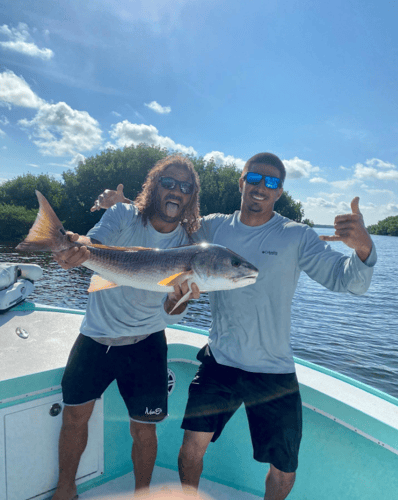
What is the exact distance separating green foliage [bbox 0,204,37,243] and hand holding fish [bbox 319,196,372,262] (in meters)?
41.6

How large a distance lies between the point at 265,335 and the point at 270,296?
0.97ft

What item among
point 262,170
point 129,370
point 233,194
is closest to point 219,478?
point 129,370

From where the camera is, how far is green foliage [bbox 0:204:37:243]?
132ft

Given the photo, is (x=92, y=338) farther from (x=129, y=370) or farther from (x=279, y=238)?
(x=279, y=238)

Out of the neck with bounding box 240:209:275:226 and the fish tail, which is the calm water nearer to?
the neck with bounding box 240:209:275:226

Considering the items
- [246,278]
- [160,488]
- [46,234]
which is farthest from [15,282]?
[246,278]

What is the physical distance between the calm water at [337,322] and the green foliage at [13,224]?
20362 mm

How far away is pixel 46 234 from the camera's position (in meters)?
2.43

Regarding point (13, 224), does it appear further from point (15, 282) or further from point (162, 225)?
point (162, 225)

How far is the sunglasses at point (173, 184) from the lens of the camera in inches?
118

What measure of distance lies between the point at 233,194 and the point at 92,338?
4729 centimetres

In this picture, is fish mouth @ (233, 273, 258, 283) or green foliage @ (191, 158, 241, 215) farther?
green foliage @ (191, 158, 241, 215)

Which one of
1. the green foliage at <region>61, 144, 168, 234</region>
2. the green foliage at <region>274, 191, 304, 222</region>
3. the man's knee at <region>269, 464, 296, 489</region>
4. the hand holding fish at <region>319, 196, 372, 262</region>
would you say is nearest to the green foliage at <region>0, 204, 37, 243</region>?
the green foliage at <region>61, 144, 168, 234</region>

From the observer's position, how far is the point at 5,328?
3.75 meters
